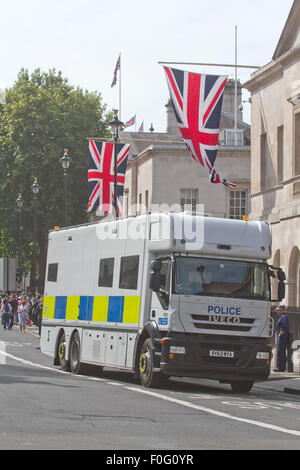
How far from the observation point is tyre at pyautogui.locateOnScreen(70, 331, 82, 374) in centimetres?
2373

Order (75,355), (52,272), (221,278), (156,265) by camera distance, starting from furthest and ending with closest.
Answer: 1. (52,272)
2. (75,355)
3. (221,278)
4. (156,265)

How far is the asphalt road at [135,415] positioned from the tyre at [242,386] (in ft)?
0.61

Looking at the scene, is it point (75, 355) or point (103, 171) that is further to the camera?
point (103, 171)

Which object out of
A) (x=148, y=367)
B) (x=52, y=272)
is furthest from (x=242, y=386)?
(x=52, y=272)

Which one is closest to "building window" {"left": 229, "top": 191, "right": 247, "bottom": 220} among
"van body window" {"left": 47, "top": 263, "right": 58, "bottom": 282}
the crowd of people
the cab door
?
the crowd of people

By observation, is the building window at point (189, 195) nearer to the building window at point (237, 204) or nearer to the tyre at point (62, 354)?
the building window at point (237, 204)

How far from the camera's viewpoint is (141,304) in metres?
19.9

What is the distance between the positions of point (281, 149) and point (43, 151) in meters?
36.7

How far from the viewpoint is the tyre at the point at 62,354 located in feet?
81.0

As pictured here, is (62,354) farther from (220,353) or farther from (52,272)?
(220,353)

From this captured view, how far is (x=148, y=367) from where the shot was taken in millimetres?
19547

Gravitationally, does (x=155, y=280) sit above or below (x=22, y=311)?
below
